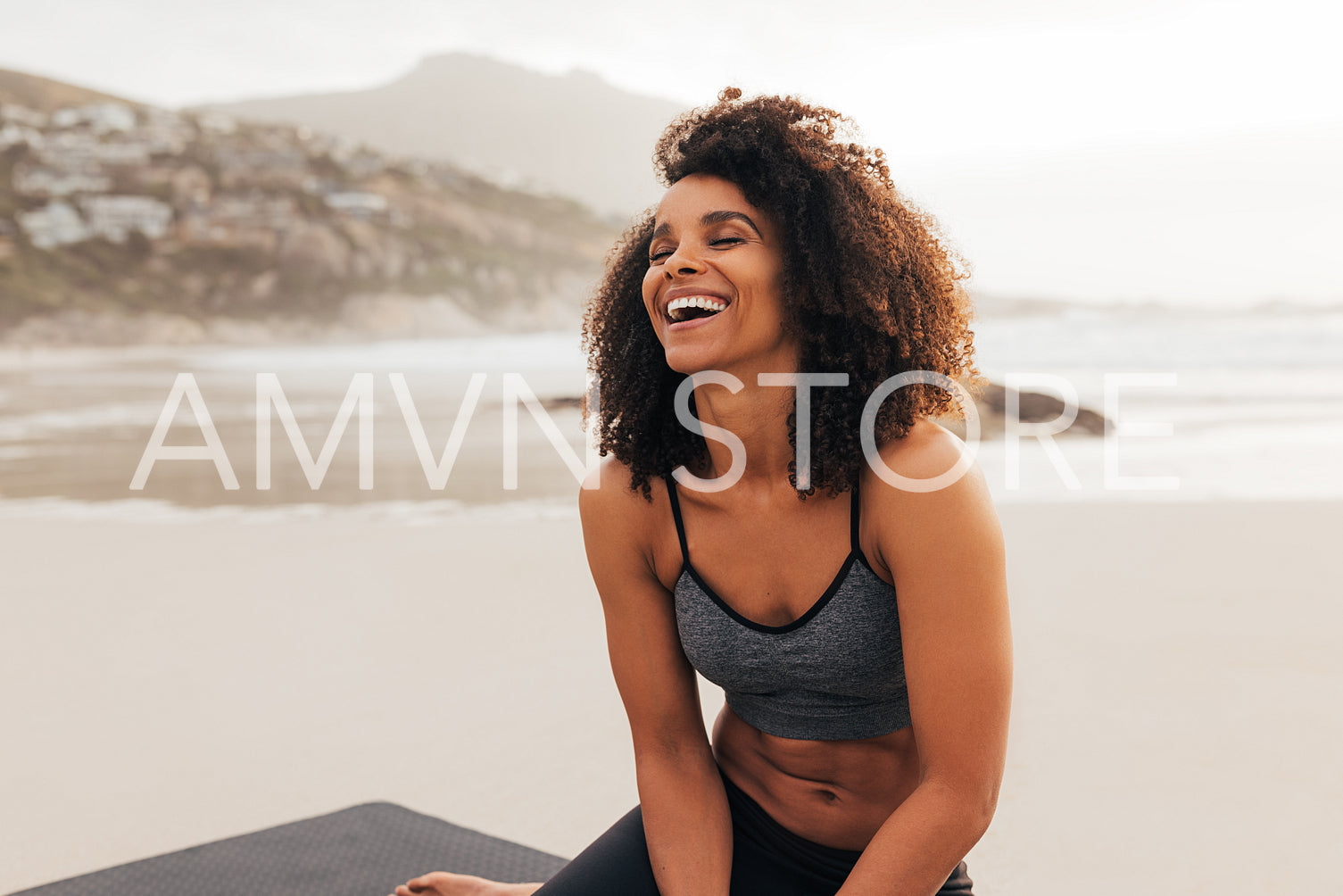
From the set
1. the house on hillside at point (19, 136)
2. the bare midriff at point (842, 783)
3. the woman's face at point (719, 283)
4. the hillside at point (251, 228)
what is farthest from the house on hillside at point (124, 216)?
the bare midriff at point (842, 783)

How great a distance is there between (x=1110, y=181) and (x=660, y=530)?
38234mm

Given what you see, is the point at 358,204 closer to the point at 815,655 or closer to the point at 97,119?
the point at 97,119

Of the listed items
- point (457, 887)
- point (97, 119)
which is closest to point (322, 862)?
point (457, 887)

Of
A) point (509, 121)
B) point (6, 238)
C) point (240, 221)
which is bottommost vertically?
point (6, 238)

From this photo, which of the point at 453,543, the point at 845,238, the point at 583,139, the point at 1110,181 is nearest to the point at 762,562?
the point at 845,238

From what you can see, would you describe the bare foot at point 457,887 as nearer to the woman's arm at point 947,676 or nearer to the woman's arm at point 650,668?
the woman's arm at point 650,668

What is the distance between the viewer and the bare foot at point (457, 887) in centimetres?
167

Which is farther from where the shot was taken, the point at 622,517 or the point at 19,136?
the point at 19,136

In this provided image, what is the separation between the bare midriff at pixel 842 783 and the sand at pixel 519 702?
2.96 ft

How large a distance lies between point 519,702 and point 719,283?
6.83 feet

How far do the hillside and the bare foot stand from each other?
120 ft

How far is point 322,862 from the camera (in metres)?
1.99

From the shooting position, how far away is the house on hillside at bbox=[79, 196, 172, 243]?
38844mm

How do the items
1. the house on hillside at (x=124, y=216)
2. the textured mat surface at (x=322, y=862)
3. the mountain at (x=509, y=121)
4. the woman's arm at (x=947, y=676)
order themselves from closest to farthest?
the woman's arm at (x=947, y=676) → the textured mat surface at (x=322, y=862) → the house on hillside at (x=124, y=216) → the mountain at (x=509, y=121)
